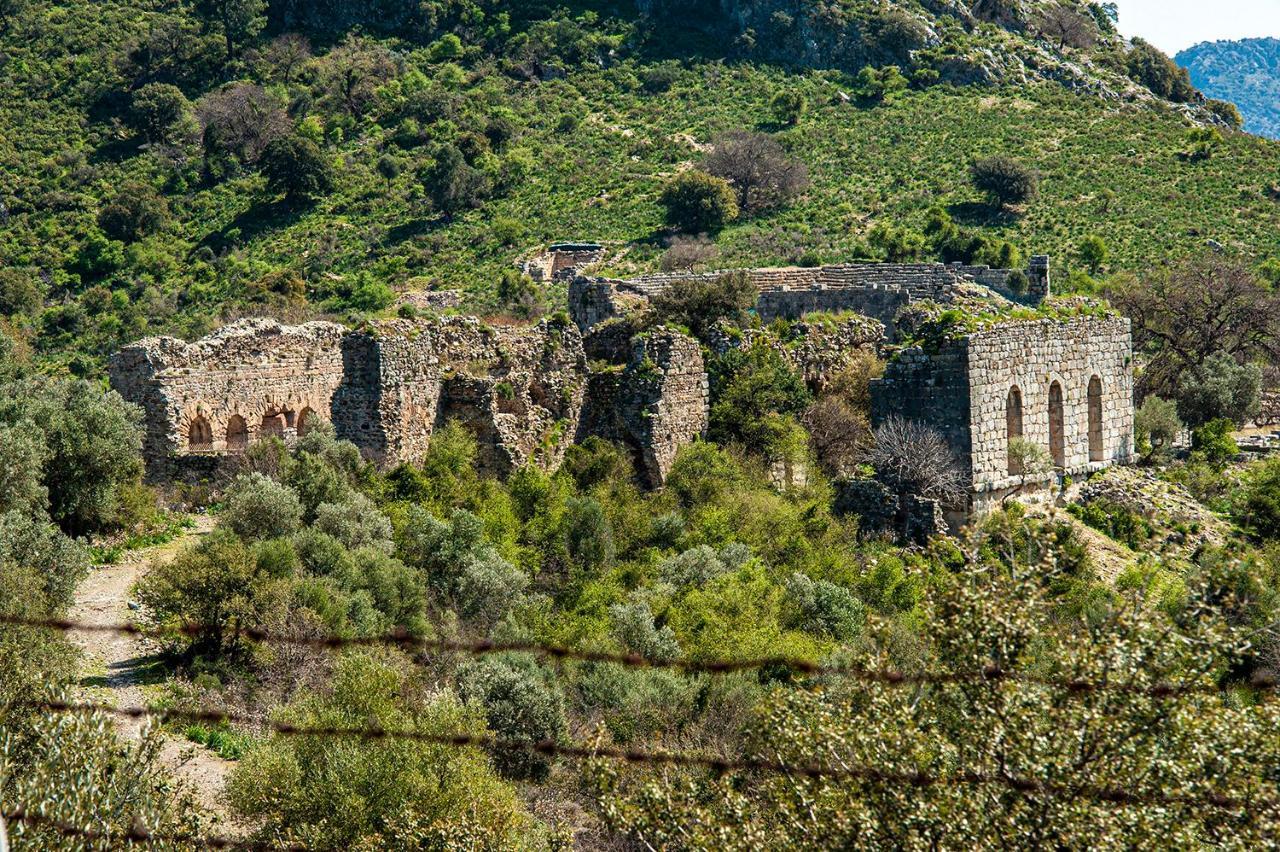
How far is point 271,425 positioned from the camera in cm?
2725

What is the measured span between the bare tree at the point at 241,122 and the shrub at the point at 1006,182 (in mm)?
24597

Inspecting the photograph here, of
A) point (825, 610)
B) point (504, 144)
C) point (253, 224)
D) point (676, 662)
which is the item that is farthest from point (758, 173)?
point (676, 662)

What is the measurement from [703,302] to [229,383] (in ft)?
26.4

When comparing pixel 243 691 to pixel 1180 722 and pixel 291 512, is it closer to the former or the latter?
pixel 291 512

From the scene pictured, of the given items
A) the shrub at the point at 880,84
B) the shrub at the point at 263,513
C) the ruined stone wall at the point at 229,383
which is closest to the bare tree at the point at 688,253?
the ruined stone wall at the point at 229,383

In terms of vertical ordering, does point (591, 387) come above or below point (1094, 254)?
below

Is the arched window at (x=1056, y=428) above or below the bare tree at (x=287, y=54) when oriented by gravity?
below

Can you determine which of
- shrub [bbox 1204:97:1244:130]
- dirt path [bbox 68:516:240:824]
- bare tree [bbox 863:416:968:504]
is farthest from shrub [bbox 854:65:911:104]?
dirt path [bbox 68:516:240:824]

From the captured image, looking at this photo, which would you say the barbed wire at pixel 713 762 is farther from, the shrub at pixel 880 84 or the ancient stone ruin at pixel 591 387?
the shrub at pixel 880 84

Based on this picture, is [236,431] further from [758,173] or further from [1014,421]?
[758,173]

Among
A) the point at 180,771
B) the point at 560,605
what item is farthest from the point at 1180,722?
the point at 560,605

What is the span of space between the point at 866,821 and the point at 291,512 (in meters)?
10.8

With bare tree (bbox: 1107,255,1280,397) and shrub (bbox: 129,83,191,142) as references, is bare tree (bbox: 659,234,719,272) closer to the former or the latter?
bare tree (bbox: 1107,255,1280,397)

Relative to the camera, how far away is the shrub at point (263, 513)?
62.8 ft
